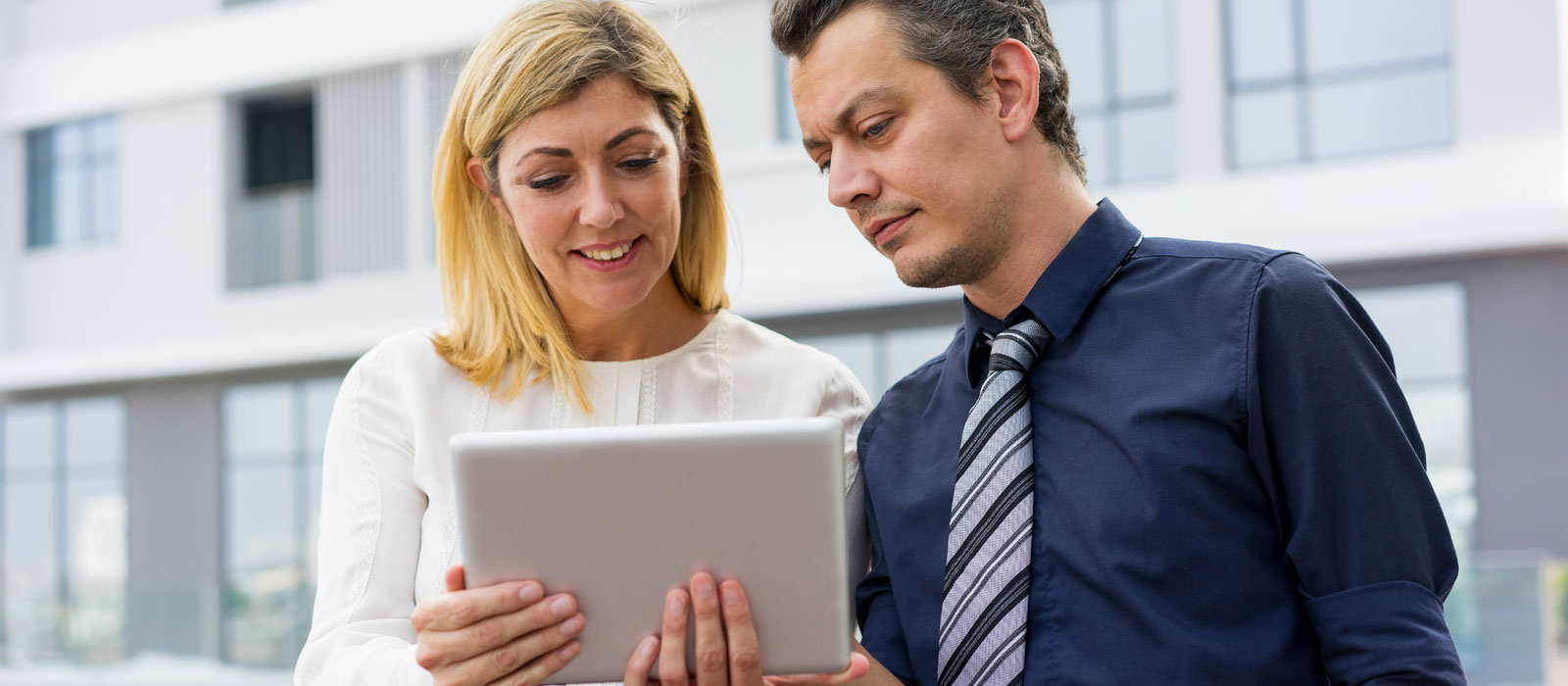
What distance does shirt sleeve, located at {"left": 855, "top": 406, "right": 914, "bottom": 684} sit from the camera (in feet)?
7.27

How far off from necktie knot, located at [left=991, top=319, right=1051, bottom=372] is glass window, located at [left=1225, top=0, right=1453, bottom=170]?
906 cm

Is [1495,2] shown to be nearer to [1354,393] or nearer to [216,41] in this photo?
[1354,393]

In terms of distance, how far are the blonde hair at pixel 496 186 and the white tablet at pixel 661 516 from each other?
652 millimetres

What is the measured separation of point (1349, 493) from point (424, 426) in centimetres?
147

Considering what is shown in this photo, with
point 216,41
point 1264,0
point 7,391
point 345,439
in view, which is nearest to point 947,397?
point 345,439

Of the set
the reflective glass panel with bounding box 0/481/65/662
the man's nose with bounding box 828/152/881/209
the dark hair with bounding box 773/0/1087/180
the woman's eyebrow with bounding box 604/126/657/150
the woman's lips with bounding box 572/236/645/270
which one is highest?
the dark hair with bounding box 773/0/1087/180

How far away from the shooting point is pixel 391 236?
1381 cm

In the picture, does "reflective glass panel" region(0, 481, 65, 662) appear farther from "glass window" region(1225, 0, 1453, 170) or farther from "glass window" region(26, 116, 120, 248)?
"glass window" region(1225, 0, 1453, 170)

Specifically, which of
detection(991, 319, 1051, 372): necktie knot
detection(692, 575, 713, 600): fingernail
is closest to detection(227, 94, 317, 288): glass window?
detection(991, 319, 1051, 372): necktie knot

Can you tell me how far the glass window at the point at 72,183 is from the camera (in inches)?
626

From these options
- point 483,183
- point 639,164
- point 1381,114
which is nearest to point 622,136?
point 639,164

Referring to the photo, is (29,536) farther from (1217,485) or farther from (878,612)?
(1217,485)

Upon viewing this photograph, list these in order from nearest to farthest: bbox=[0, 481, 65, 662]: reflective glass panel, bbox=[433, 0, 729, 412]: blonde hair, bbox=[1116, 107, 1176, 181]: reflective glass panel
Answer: bbox=[433, 0, 729, 412]: blonde hair → bbox=[1116, 107, 1176, 181]: reflective glass panel → bbox=[0, 481, 65, 662]: reflective glass panel

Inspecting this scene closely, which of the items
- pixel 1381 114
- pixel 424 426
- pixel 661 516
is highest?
pixel 1381 114
